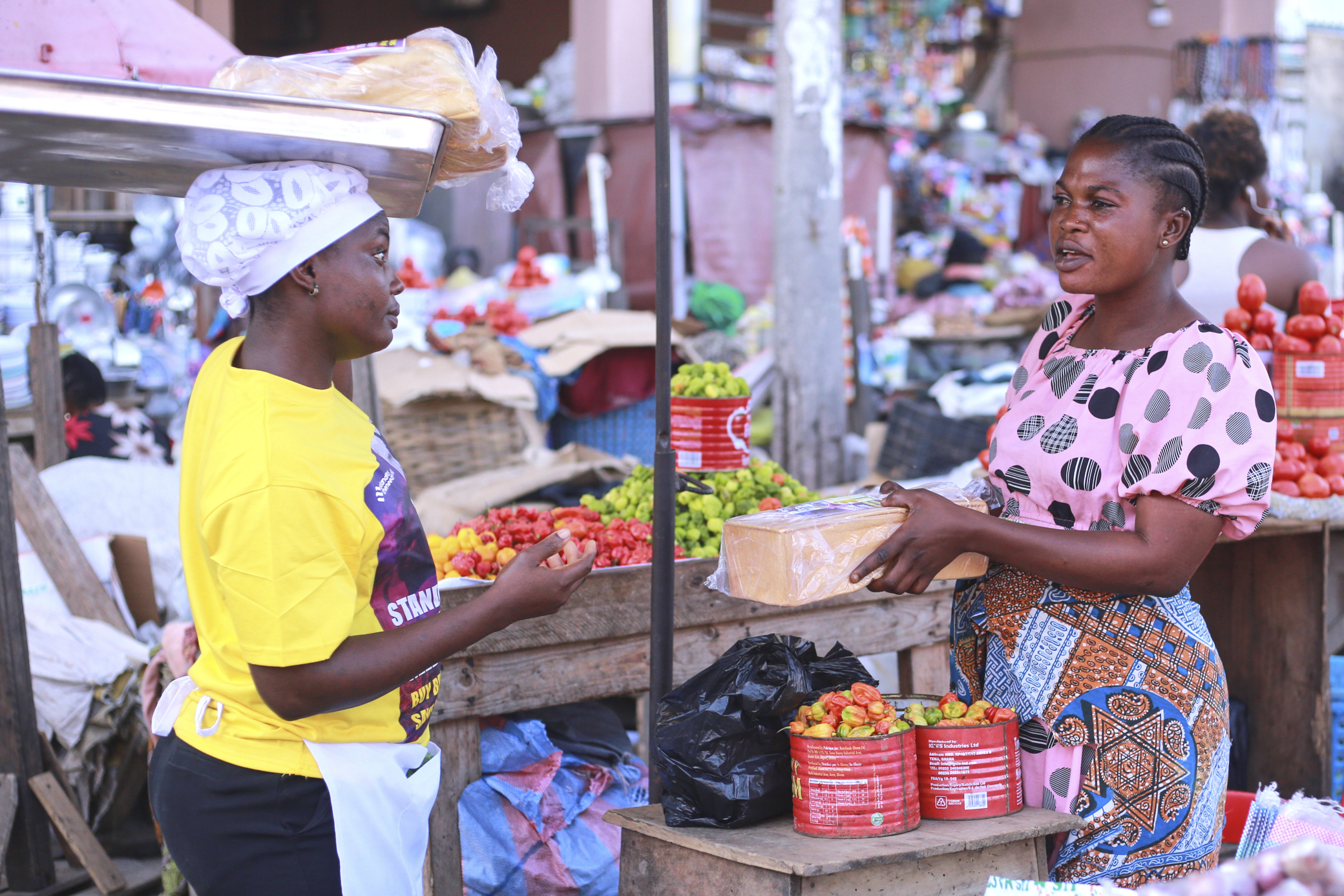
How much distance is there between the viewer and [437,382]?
20.6 feet

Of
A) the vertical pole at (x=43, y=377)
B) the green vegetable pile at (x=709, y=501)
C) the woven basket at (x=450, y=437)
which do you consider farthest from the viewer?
the woven basket at (x=450, y=437)

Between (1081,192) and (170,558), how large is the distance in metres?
4.00

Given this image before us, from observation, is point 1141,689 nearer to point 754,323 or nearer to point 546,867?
point 546,867

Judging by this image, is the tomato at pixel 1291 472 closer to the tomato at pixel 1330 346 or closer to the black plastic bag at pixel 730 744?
the tomato at pixel 1330 346

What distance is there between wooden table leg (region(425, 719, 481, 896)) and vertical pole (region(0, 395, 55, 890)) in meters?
1.38

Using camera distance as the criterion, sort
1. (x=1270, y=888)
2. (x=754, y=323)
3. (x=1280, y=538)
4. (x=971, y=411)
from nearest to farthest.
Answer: (x=1270, y=888) < (x=1280, y=538) < (x=971, y=411) < (x=754, y=323)

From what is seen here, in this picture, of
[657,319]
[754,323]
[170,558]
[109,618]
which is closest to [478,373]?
[170,558]

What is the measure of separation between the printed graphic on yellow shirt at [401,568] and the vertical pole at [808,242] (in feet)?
Answer: 18.1

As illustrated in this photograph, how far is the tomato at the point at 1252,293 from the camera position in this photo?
360cm

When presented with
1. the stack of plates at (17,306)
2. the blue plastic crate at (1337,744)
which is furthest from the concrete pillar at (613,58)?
the blue plastic crate at (1337,744)

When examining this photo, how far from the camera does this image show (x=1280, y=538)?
3.70 m

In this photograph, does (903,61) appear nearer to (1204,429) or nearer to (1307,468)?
(1307,468)

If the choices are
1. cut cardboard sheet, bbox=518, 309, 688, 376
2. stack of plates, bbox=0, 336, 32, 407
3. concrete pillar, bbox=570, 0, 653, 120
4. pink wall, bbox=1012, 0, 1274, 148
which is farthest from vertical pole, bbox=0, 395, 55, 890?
pink wall, bbox=1012, 0, 1274, 148

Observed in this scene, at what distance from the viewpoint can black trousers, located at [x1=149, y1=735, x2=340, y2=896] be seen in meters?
1.74
